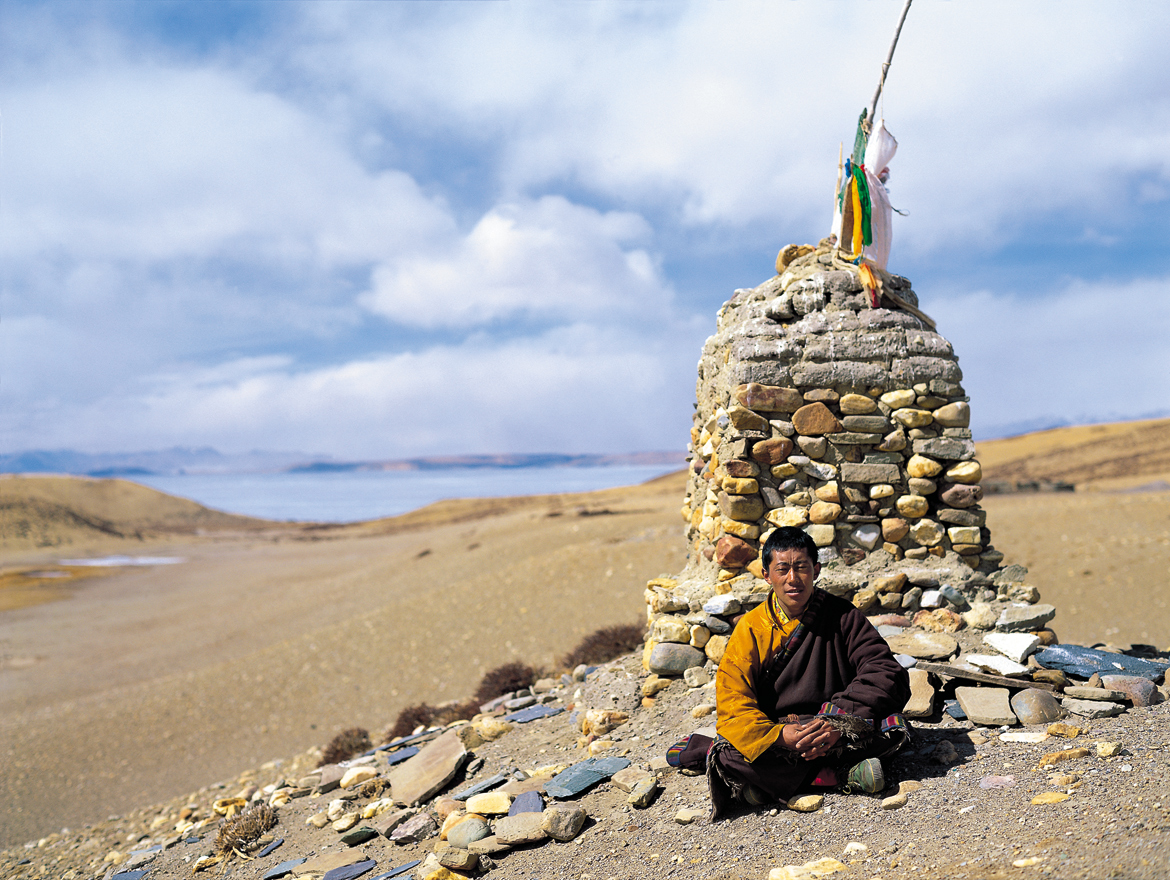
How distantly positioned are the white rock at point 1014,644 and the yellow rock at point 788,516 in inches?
63.6

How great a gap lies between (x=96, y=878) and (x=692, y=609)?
224 inches

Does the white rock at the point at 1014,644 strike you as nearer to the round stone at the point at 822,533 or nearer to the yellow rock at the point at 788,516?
the round stone at the point at 822,533

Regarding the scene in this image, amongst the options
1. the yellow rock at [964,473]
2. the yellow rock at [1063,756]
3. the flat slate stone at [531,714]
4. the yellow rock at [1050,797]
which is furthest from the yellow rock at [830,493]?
the flat slate stone at [531,714]

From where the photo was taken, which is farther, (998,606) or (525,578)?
(525,578)

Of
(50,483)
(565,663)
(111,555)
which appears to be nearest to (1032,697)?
(565,663)

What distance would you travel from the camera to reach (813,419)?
610 cm

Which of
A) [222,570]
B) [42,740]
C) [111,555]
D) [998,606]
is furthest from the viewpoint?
[111,555]

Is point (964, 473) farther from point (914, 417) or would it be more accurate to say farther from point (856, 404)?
point (856, 404)

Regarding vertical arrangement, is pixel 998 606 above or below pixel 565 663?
above

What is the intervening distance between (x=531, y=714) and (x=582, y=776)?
2.14 metres

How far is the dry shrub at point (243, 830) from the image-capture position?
568 centimetres

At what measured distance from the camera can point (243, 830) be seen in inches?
226

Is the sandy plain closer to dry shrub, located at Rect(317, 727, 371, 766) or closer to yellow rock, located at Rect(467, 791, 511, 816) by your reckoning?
dry shrub, located at Rect(317, 727, 371, 766)

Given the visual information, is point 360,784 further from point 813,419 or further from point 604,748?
point 813,419
